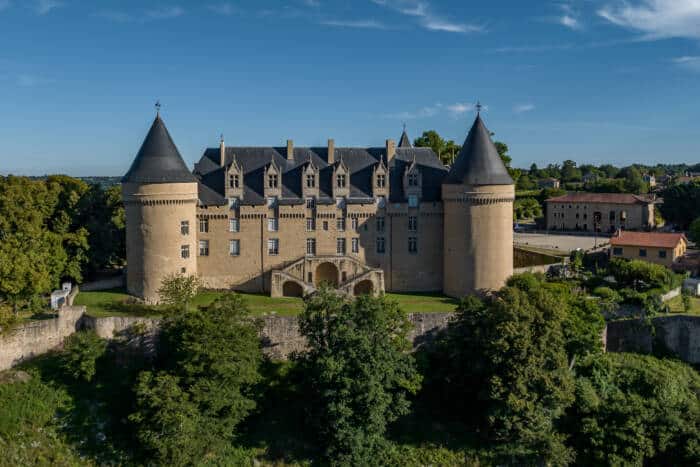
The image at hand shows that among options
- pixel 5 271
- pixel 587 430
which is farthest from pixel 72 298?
pixel 587 430

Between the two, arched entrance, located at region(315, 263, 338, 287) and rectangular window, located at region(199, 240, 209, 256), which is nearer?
rectangular window, located at region(199, 240, 209, 256)

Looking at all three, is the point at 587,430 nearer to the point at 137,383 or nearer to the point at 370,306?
the point at 370,306

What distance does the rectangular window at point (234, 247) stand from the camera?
48.3 meters

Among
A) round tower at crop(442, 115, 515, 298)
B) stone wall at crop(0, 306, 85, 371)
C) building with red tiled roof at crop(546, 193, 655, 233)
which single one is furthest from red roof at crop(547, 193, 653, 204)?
stone wall at crop(0, 306, 85, 371)

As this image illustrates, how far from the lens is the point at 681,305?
4616 centimetres

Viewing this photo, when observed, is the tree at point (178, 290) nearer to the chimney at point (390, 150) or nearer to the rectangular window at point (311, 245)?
the rectangular window at point (311, 245)

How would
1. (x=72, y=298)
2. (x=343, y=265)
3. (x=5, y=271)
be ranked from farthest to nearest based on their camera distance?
(x=343, y=265) → (x=72, y=298) → (x=5, y=271)

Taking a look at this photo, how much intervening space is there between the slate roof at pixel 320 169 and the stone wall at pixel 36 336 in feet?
45.8

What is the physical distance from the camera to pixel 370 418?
33.0 meters

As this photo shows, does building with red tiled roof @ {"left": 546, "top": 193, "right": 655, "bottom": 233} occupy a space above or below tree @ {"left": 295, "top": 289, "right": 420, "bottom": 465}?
above

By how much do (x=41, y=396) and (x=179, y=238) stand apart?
555 inches

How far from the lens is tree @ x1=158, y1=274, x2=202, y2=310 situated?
39.6 meters

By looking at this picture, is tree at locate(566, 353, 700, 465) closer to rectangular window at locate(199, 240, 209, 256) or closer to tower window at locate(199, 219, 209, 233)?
rectangular window at locate(199, 240, 209, 256)

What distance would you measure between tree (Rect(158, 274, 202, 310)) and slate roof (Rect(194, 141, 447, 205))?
7.09 m
